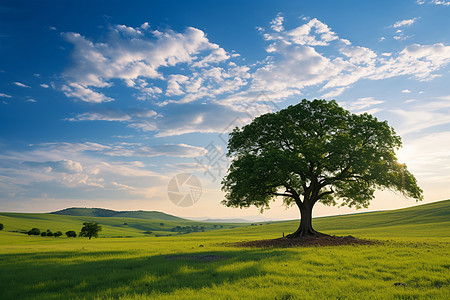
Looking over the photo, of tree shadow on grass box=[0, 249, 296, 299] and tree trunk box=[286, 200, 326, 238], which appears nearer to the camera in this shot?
tree shadow on grass box=[0, 249, 296, 299]

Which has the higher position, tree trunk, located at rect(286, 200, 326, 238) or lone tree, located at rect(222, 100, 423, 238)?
lone tree, located at rect(222, 100, 423, 238)

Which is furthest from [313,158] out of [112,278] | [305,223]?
[112,278]

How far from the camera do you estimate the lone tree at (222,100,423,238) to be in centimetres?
3025

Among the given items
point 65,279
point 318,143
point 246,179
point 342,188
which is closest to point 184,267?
point 65,279

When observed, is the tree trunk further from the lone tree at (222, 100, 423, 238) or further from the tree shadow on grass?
the tree shadow on grass

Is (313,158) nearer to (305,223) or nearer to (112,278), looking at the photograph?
(305,223)

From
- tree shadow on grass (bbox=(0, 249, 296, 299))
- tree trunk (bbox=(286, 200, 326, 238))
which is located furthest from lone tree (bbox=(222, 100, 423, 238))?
tree shadow on grass (bbox=(0, 249, 296, 299))

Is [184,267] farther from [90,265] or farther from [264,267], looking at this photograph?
[90,265]

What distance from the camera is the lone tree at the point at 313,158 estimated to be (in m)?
30.2

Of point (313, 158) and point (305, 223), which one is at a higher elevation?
point (313, 158)

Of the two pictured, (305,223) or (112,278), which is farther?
(305,223)

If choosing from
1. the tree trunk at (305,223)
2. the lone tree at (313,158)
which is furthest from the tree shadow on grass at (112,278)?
the tree trunk at (305,223)

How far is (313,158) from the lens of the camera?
30453 millimetres

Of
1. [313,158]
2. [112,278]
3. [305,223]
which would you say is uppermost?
[313,158]
